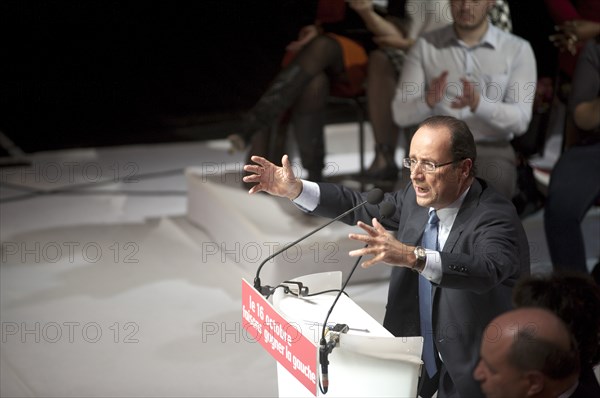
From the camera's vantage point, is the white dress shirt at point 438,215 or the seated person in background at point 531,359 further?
the white dress shirt at point 438,215

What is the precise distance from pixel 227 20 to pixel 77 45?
3.58 feet

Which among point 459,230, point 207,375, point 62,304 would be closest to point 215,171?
point 62,304

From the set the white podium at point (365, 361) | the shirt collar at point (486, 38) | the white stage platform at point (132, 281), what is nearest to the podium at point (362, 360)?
the white podium at point (365, 361)

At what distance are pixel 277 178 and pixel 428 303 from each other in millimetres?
574

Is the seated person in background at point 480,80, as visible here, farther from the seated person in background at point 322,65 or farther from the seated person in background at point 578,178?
the seated person in background at point 322,65

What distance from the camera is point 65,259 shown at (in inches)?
195

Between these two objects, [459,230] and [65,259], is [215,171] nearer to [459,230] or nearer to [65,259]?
[65,259]

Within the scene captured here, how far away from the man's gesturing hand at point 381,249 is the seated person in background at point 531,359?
396 millimetres

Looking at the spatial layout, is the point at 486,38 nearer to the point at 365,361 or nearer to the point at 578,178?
the point at 578,178

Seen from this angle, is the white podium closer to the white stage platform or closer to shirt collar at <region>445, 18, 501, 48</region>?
the white stage platform

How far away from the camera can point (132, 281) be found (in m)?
4.66

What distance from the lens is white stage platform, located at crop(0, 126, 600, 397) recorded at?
3701mm

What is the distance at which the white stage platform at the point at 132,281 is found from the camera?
3701 millimetres

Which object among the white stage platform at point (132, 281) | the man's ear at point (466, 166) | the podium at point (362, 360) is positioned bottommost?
the white stage platform at point (132, 281)
